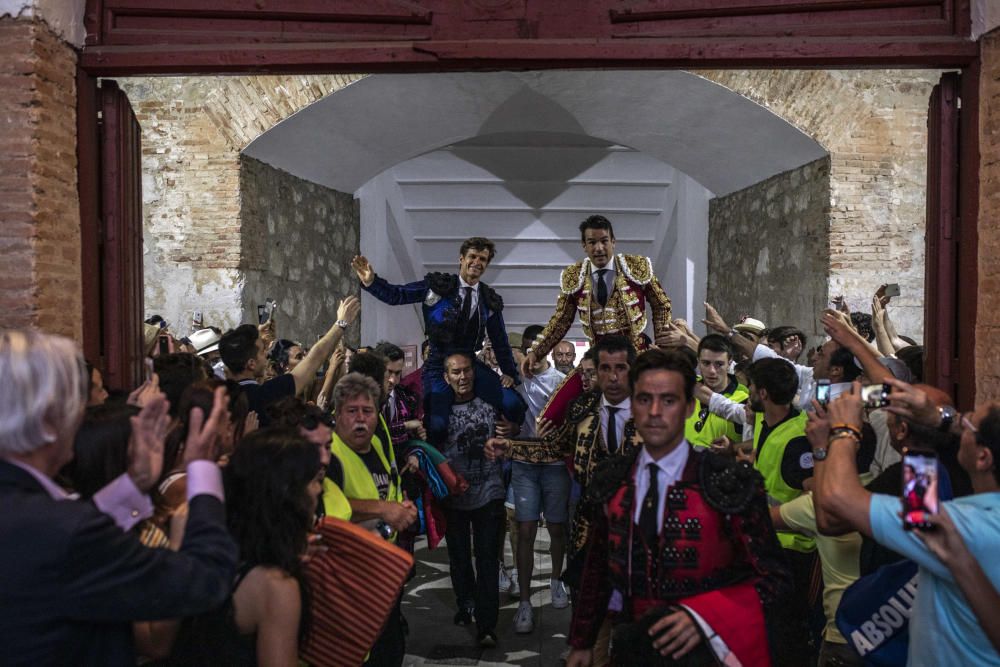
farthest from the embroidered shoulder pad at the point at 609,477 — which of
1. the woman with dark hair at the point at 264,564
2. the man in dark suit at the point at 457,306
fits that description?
the man in dark suit at the point at 457,306

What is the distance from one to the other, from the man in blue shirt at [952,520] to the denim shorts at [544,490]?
3622 millimetres

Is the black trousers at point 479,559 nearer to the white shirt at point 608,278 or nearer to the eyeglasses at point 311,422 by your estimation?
the white shirt at point 608,278

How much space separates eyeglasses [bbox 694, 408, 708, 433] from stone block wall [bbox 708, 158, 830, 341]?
3831mm

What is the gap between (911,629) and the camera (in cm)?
247

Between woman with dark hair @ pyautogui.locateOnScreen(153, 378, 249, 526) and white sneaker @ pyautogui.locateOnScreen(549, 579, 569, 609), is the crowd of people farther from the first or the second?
white sneaker @ pyautogui.locateOnScreen(549, 579, 569, 609)

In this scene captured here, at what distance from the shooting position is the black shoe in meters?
5.57

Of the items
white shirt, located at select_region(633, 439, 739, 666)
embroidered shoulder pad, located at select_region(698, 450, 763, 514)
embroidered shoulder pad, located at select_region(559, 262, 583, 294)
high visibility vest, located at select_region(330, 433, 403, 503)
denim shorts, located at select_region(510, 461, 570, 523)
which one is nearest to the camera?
embroidered shoulder pad, located at select_region(698, 450, 763, 514)

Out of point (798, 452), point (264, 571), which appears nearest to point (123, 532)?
point (264, 571)

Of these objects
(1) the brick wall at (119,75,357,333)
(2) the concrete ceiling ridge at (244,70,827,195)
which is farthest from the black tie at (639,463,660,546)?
(1) the brick wall at (119,75,357,333)

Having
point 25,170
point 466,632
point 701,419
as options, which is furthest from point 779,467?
point 25,170

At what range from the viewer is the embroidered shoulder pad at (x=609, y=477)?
123 inches

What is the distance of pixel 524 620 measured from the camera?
585 centimetres

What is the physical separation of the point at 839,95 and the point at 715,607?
6.92 m

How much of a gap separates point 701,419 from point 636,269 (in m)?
1.61
